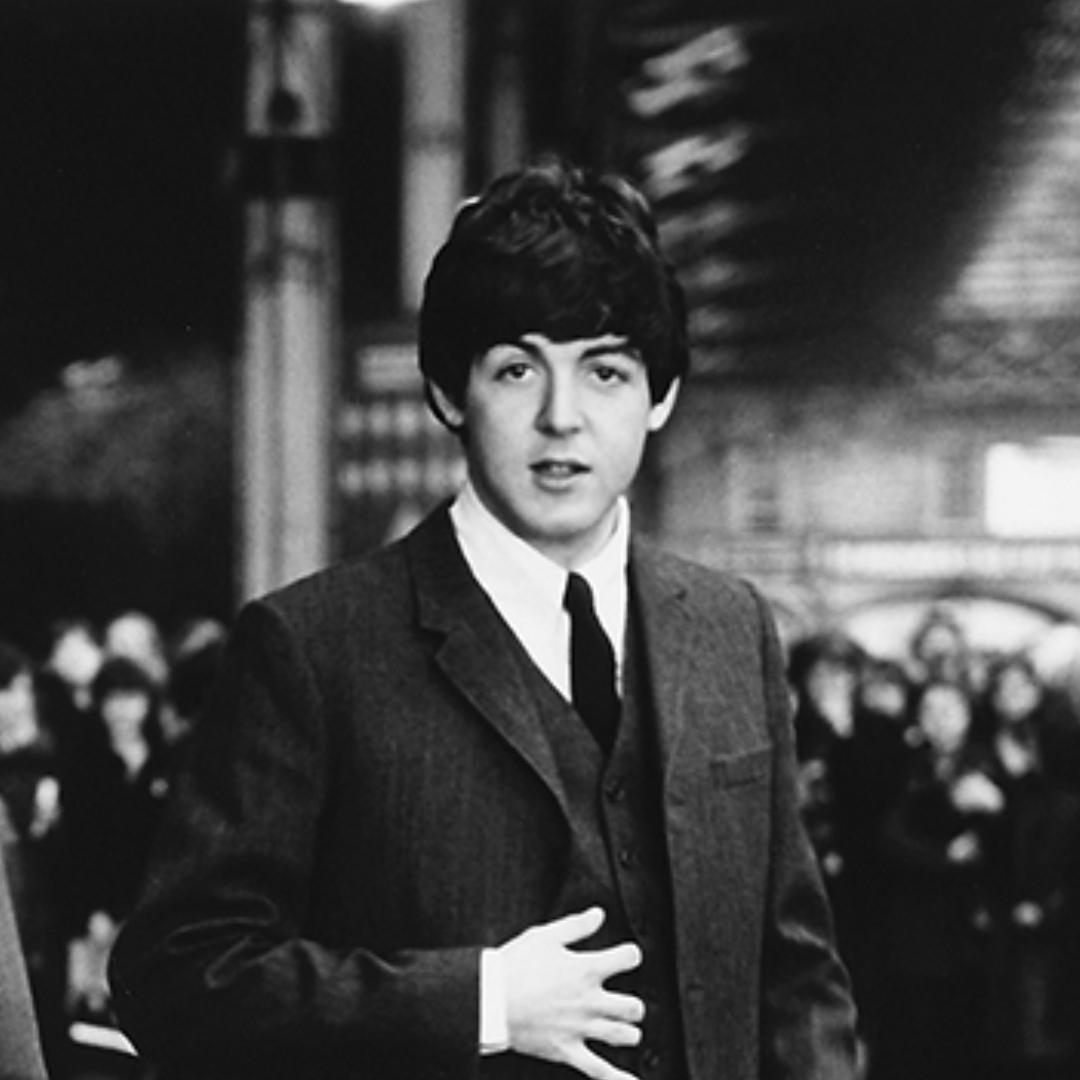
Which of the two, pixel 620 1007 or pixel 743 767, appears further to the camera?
pixel 743 767

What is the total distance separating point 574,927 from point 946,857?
2.93 meters

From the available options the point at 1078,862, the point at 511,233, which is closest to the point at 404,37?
the point at 1078,862

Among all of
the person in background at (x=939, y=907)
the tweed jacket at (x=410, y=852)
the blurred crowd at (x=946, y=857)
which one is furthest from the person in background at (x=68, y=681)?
the tweed jacket at (x=410, y=852)

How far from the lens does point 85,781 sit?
450cm

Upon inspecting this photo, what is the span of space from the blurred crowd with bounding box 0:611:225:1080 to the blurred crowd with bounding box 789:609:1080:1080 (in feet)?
4.55

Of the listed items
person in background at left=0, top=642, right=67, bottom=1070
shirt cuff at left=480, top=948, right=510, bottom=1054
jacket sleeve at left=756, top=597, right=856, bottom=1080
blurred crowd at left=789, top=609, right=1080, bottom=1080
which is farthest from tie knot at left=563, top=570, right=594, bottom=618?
person in background at left=0, top=642, right=67, bottom=1070

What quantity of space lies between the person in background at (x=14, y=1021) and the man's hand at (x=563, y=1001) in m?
0.57

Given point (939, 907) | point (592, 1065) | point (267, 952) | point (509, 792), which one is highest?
point (509, 792)

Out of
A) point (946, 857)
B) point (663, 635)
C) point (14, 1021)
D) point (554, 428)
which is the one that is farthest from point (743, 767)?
point (946, 857)

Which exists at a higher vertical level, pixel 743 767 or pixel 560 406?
pixel 560 406

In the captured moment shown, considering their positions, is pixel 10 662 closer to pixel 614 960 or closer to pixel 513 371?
pixel 513 371

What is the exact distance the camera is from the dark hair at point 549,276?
1.84 m

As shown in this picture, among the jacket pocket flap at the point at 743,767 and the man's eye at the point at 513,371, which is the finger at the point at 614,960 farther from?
the man's eye at the point at 513,371

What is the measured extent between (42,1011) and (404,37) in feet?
7.38
